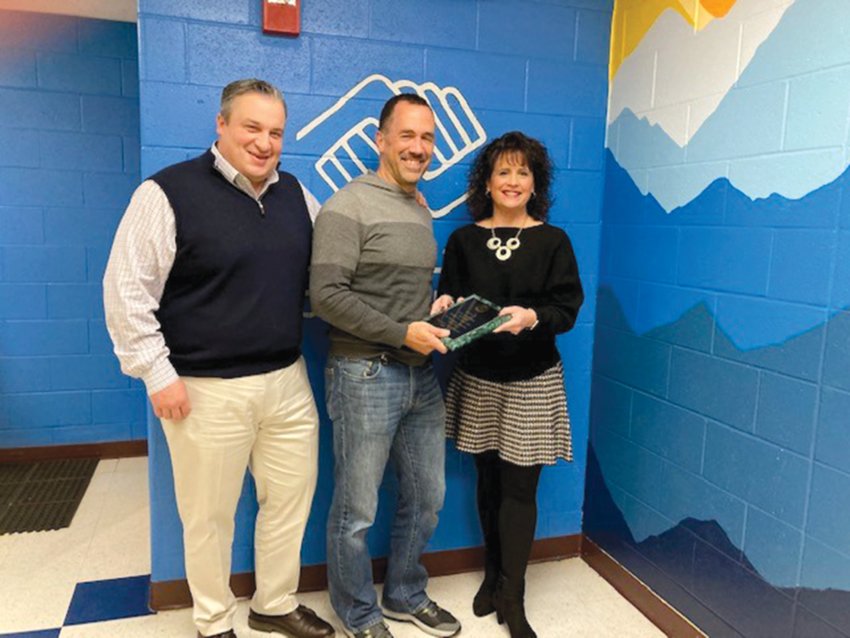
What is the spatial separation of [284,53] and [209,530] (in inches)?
58.2

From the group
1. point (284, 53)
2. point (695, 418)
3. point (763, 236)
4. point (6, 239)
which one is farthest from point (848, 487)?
point (6, 239)

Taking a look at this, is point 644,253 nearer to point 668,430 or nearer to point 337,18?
point 668,430

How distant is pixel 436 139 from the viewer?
2.19m

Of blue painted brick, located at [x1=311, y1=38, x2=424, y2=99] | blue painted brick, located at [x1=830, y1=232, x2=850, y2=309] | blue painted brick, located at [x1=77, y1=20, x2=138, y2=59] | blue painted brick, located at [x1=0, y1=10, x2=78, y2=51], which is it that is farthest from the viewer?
blue painted brick, located at [x1=77, y1=20, x2=138, y2=59]

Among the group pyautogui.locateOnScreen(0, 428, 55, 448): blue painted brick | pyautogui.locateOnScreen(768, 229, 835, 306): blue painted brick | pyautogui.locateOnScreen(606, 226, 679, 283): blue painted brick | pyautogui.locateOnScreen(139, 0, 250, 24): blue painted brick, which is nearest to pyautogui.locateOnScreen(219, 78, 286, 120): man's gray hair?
pyautogui.locateOnScreen(139, 0, 250, 24): blue painted brick

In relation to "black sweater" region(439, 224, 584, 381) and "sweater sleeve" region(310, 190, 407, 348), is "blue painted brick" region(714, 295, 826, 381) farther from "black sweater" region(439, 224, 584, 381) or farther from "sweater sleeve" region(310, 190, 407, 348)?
"sweater sleeve" region(310, 190, 407, 348)

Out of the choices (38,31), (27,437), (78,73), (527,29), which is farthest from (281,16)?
(27,437)

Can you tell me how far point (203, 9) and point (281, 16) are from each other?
23 cm

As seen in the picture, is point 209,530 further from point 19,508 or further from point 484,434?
point 19,508

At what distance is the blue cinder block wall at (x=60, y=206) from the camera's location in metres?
3.15

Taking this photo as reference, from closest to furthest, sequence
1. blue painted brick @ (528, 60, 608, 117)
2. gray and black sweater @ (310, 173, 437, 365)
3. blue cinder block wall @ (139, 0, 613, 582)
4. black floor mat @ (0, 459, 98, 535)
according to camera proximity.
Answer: gray and black sweater @ (310, 173, 437, 365), blue cinder block wall @ (139, 0, 613, 582), blue painted brick @ (528, 60, 608, 117), black floor mat @ (0, 459, 98, 535)

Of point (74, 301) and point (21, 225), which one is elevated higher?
point (21, 225)

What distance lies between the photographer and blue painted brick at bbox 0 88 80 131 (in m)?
3.13

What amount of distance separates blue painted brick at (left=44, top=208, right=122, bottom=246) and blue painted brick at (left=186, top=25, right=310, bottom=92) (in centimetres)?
169
